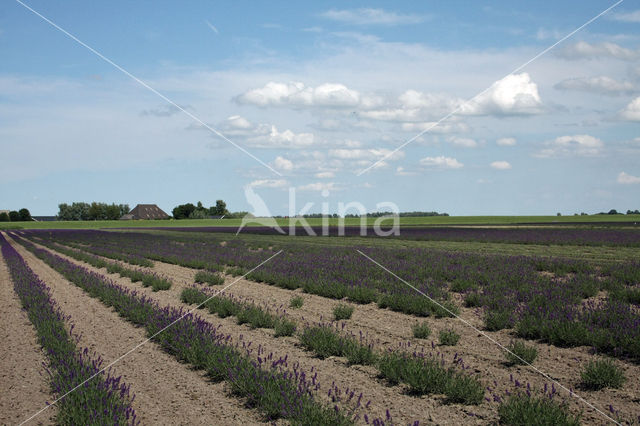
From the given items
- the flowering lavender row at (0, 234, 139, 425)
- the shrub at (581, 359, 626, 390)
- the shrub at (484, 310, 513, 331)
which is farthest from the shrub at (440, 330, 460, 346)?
the flowering lavender row at (0, 234, 139, 425)

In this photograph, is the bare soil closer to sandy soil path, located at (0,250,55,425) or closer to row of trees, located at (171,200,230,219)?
sandy soil path, located at (0,250,55,425)

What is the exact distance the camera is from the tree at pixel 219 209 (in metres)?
150

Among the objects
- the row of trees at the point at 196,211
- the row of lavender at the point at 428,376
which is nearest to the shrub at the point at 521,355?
the row of lavender at the point at 428,376

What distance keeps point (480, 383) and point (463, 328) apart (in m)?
3.53

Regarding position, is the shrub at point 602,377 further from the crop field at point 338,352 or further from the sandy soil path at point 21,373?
the sandy soil path at point 21,373

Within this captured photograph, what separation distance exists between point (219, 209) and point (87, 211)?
4183 cm

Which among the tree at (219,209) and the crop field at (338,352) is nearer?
the crop field at (338,352)

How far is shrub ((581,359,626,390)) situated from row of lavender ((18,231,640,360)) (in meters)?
1.25

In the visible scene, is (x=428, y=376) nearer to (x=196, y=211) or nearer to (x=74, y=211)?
(x=196, y=211)

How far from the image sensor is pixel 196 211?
146375mm

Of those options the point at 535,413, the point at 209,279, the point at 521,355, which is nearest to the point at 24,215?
the point at 209,279

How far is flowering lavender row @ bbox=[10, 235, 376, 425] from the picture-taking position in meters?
5.33

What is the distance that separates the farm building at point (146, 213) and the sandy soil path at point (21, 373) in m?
155

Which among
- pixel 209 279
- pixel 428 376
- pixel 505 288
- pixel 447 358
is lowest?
pixel 447 358
